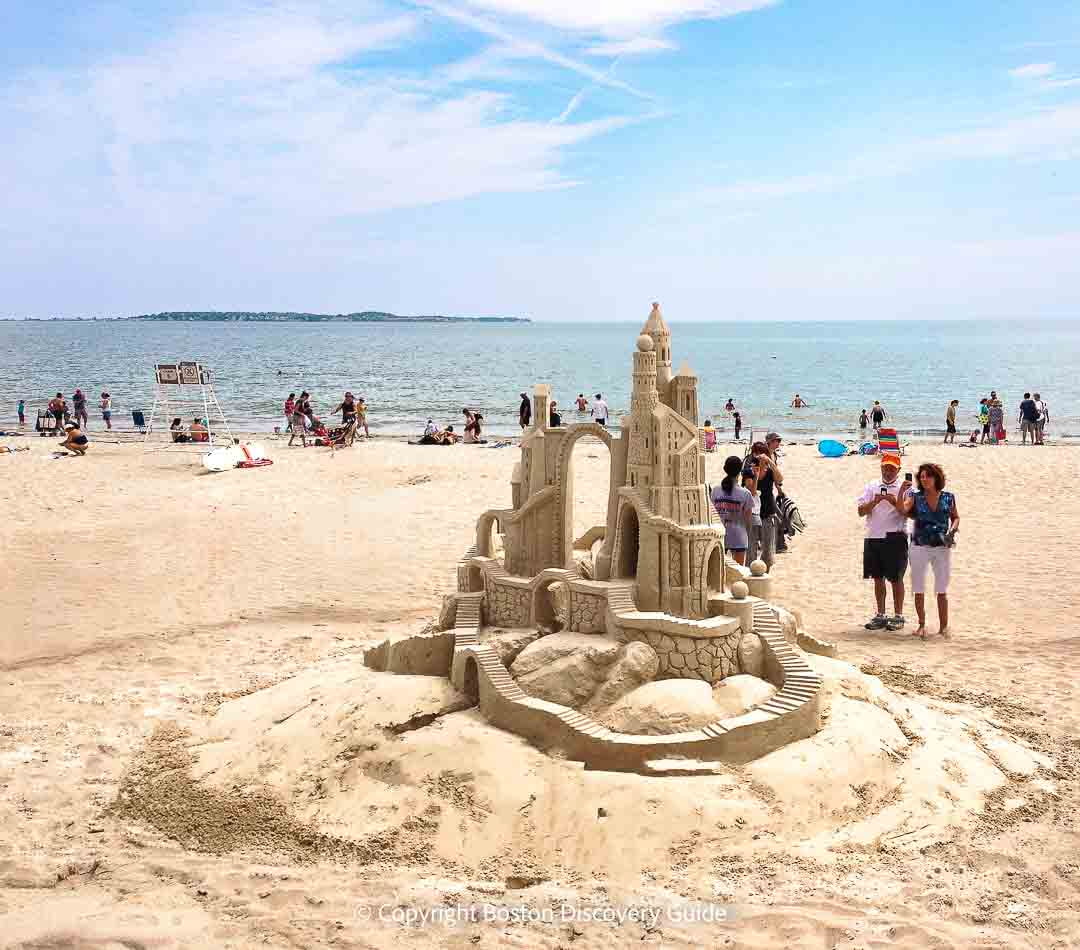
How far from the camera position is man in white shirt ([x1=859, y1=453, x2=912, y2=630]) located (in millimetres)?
10875

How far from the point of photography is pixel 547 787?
7176mm

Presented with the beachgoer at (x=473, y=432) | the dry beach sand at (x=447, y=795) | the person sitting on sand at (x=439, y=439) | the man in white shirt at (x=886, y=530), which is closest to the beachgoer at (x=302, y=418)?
the person sitting on sand at (x=439, y=439)

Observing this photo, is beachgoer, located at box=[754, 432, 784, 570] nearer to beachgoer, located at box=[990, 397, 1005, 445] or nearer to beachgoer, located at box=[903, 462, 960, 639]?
beachgoer, located at box=[903, 462, 960, 639]

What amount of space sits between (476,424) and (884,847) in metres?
23.2

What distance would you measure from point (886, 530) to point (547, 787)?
570cm

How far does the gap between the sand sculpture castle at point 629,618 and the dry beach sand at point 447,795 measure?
264mm

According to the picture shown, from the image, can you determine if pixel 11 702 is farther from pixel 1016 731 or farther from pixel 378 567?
pixel 1016 731

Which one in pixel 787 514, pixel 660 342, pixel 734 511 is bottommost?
pixel 787 514

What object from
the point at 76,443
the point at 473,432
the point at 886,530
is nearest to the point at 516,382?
the point at 473,432

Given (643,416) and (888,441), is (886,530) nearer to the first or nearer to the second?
(643,416)

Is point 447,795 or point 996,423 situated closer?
point 447,795

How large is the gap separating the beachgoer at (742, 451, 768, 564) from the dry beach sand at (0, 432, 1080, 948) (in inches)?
49.9

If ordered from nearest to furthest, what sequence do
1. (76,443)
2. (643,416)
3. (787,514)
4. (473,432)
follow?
(643,416)
(787,514)
(76,443)
(473,432)

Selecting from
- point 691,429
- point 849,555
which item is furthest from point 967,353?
point 691,429
